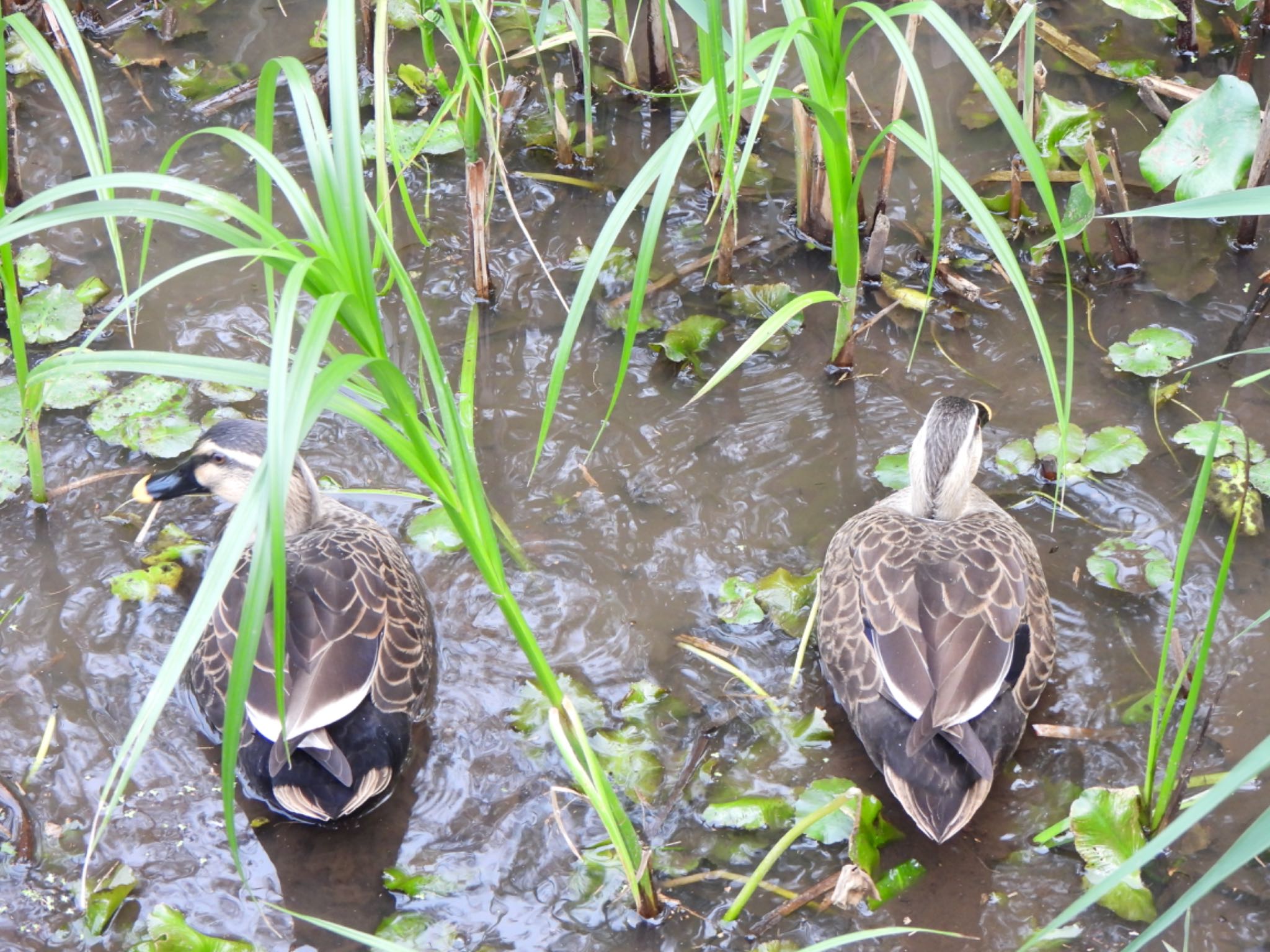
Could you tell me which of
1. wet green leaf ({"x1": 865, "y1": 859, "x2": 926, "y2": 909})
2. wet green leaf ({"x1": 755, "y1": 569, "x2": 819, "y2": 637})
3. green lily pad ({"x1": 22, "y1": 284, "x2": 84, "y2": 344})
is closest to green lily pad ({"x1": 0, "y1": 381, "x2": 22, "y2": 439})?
green lily pad ({"x1": 22, "y1": 284, "x2": 84, "y2": 344})

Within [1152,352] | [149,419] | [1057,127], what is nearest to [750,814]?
[1152,352]

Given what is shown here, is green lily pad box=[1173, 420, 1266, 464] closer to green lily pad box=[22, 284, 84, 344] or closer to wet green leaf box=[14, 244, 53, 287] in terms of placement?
green lily pad box=[22, 284, 84, 344]

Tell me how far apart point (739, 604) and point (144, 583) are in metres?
2.07

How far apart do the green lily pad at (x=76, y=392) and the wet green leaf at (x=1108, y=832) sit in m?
3.79

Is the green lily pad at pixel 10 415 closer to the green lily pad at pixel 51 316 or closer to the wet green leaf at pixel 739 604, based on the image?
the green lily pad at pixel 51 316

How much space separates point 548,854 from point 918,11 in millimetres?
2703

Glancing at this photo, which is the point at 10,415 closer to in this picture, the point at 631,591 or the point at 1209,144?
the point at 631,591

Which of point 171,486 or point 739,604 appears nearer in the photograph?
point 739,604

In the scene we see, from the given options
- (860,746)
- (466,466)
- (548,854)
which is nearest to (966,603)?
(860,746)

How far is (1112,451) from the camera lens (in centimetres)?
424

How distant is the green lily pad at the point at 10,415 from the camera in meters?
4.44

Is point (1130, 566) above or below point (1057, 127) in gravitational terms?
below

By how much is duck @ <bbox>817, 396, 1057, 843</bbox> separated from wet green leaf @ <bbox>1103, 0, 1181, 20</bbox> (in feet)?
8.98

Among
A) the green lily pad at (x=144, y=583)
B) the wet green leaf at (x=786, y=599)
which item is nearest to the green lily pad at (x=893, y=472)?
the wet green leaf at (x=786, y=599)
